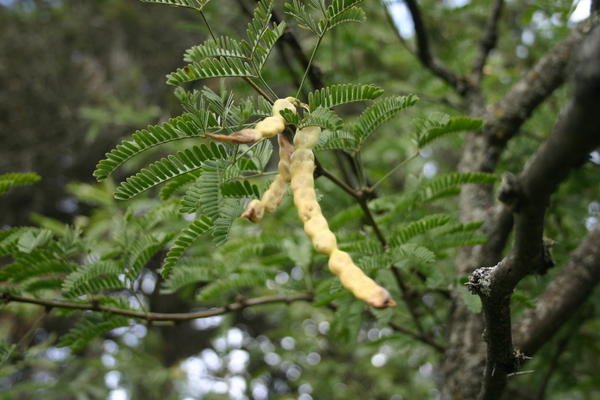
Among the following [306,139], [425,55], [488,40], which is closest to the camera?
[306,139]

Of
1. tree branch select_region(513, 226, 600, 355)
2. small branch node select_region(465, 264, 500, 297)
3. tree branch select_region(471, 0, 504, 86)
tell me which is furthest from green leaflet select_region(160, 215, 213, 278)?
tree branch select_region(471, 0, 504, 86)

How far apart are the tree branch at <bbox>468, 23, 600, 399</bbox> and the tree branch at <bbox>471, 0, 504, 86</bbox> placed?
5.25ft

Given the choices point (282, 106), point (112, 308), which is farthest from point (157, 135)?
point (112, 308)

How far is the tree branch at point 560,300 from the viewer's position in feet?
5.50

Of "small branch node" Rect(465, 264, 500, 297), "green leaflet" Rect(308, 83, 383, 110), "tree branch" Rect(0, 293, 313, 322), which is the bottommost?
"tree branch" Rect(0, 293, 313, 322)

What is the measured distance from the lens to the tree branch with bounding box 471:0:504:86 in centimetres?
257

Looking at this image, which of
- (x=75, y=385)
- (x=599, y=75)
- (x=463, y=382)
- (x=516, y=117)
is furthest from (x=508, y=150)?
(x=75, y=385)

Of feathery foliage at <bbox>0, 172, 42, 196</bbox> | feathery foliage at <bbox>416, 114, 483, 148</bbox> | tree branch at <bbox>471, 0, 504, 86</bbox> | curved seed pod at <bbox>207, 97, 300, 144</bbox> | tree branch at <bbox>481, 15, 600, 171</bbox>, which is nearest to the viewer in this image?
curved seed pod at <bbox>207, 97, 300, 144</bbox>

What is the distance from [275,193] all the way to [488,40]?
6.93 ft

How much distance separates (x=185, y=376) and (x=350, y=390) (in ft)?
4.14

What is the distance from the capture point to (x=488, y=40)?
2607 mm

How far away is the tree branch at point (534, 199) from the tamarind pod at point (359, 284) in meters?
0.30

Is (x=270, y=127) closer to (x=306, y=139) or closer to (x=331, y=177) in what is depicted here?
(x=306, y=139)

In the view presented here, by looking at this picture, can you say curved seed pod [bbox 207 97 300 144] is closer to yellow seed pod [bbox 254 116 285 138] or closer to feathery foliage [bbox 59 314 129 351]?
yellow seed pod [bbox 254 116 285 138]
